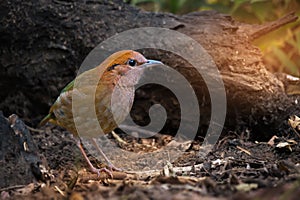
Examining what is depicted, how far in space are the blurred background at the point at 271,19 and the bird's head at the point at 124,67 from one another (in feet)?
6.39

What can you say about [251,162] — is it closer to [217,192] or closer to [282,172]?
[282,172]

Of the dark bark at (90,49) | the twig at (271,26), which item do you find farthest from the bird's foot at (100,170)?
the twig at (271,26)

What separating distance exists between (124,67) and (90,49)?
0.95m

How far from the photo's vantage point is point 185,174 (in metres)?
4.15

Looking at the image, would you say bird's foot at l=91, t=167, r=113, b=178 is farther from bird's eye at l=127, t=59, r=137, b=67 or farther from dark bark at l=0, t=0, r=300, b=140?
dark bark at l=0, t=0, r=300, b=140

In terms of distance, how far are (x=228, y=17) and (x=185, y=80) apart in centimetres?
105

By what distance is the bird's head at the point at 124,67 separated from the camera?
4918mm

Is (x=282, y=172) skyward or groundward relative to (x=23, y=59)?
groundward

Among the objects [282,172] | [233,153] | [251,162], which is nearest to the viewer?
[282,172]

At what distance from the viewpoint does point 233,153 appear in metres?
4.67

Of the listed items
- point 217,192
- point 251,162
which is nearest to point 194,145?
point 251,162

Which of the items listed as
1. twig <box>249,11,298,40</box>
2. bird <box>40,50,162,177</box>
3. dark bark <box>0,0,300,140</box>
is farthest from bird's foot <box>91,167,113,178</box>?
twig <box>249,11,298,40</box>

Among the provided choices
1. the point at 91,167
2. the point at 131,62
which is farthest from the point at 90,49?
the point at 91,167

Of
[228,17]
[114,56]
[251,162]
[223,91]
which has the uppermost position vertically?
[228,17]
